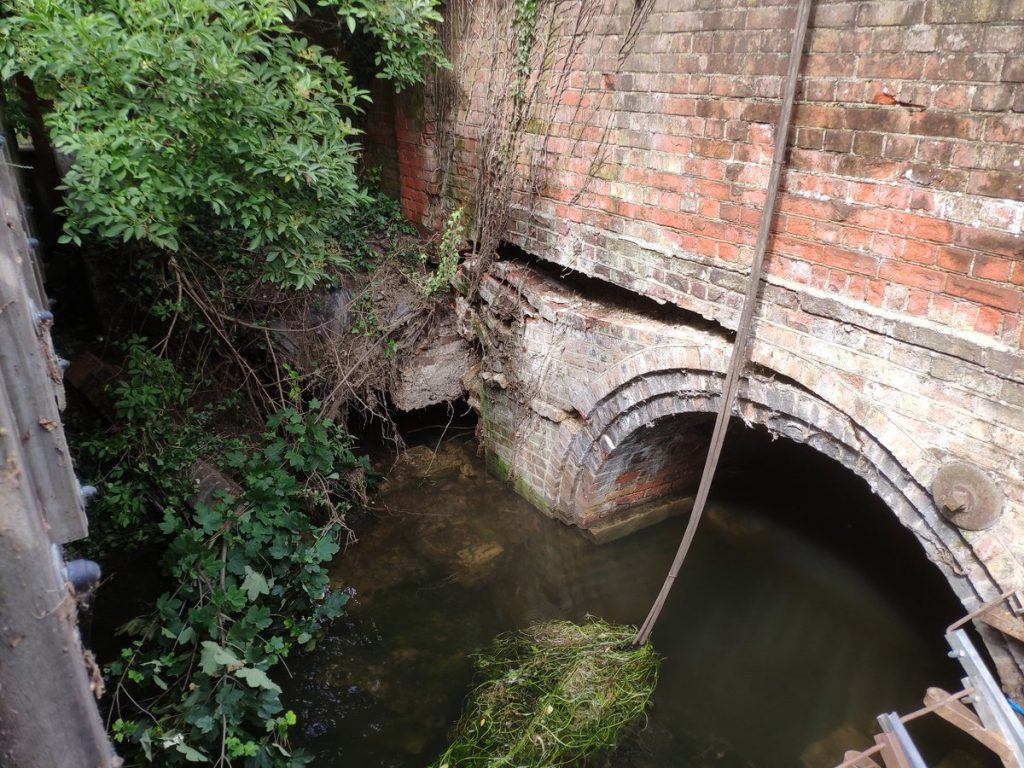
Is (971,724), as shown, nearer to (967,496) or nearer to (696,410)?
(967,496)

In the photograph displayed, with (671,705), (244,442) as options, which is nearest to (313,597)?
(244,442)

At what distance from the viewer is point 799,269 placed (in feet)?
11.0

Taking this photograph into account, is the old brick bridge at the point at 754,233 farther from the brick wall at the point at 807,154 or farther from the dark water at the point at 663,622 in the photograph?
the dark water at the point at 663,622

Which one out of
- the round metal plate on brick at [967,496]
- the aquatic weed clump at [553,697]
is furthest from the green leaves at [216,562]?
the round metal plate on brick at [967,496]

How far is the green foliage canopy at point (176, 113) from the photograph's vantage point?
10.6ft

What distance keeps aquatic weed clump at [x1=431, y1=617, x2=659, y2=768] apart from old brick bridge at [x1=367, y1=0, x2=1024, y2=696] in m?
1.14

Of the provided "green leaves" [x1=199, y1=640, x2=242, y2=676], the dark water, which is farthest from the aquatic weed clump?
"green leaves" [x1=199, y1=640, x2=242, y2=676]

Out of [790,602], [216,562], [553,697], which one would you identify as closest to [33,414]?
[216,562]

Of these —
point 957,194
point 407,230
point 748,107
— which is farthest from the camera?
point 407,230

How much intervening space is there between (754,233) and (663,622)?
2.99 metres

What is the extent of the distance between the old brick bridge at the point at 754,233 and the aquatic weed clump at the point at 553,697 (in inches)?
45.0

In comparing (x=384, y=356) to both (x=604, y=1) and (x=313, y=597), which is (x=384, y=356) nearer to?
(x=313, y=597)

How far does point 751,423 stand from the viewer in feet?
12.9

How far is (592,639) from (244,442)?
2.93 metres
